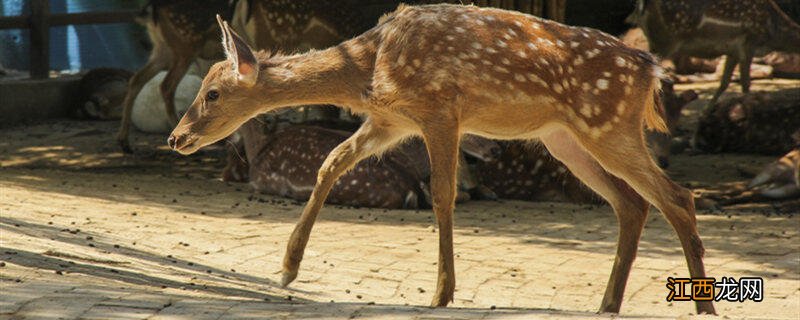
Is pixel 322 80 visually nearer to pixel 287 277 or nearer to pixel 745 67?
pixel 287 277

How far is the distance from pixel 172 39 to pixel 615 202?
273 inches

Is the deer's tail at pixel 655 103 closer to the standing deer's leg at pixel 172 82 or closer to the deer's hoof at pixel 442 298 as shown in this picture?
the deer's hoof at pixel 442 298

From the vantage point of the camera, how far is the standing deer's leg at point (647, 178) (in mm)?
6074

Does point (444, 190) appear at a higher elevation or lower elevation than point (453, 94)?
lower

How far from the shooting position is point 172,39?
12367 mm

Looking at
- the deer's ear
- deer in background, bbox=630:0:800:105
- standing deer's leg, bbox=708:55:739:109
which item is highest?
the deer's ear

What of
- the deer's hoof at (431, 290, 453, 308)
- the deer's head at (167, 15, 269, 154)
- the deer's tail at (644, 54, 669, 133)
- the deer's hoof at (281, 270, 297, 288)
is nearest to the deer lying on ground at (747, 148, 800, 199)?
the deer's tail at (644, 54, 669, 133)

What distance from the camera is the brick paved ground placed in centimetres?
514

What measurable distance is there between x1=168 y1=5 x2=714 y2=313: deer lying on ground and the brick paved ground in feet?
2.05

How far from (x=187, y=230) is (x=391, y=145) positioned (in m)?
2.38

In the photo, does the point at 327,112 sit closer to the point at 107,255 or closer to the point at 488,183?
the point at 488,183

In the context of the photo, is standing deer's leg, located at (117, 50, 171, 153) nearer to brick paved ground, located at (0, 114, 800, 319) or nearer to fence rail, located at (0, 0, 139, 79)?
brick paved ground, located at (0, 114, 800, 319)

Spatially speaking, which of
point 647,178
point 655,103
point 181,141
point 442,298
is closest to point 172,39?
point 181,141

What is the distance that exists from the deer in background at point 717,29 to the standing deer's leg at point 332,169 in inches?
290
